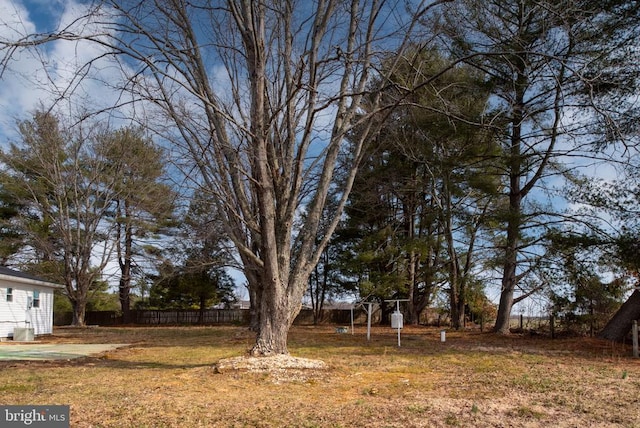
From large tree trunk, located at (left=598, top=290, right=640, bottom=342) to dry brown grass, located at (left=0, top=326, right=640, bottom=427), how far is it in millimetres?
3129

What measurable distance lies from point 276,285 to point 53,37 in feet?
14.9

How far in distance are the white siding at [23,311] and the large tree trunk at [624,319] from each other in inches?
738

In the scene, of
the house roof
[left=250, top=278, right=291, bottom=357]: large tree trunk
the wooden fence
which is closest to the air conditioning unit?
the house roof

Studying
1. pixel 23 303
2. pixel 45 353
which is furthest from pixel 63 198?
pixel 45 353

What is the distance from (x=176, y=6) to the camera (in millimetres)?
8000

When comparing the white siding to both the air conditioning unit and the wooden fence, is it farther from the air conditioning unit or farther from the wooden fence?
the wooden fence

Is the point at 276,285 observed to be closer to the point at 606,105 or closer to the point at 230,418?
the point at 230,418

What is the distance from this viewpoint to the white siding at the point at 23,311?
56.0ft

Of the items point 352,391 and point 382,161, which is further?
point 382,161

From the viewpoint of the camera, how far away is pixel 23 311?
1833 cm

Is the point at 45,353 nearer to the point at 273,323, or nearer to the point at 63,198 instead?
the point at 273,323

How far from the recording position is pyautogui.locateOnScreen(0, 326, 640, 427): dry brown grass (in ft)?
15.6

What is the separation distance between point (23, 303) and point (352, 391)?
16.7 meters

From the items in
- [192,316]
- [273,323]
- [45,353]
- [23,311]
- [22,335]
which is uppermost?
[273,323]
